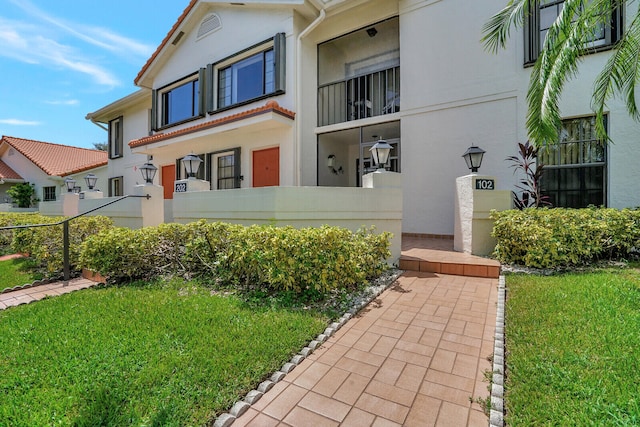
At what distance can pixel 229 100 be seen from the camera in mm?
10938

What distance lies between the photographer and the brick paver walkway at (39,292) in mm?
4855

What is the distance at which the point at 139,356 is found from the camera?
8.96 feet

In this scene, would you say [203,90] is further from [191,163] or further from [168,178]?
[191,163]

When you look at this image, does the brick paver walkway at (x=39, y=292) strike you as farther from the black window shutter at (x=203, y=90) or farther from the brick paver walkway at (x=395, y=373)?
the black window shutter at (x=203, y=90)

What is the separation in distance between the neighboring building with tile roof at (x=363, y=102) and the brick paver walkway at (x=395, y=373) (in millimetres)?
5125

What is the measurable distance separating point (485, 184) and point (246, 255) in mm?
5278

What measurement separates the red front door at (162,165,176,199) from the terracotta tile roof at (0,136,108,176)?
7.22m

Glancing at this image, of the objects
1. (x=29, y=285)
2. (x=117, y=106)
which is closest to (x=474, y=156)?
(x=29, y=285)

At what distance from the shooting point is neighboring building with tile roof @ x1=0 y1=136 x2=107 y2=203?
17.9 m

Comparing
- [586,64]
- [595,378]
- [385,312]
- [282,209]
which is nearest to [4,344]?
[282,209]

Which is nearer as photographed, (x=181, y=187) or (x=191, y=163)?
(x=191, y=163)

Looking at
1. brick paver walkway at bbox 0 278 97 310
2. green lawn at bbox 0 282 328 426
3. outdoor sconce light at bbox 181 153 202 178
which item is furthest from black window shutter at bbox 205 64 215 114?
green lawn at bbox 0 282 328 426

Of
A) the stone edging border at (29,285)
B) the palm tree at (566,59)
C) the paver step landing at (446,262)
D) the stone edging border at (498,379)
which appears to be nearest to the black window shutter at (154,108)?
the stone edging border at (29,285)

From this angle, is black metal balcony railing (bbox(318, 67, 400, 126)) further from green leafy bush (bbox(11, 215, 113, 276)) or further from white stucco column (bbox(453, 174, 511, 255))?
green leafy bush (bbox(11, 215, 113, 276))
